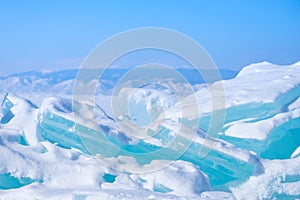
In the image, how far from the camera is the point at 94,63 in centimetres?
634

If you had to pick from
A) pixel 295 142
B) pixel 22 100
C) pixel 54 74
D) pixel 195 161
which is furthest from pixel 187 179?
pixel 54 74

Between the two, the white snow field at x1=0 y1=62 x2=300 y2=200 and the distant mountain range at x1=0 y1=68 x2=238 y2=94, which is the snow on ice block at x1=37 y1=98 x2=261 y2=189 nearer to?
the white snow field at x1=0 y1=62 x2=300 y2=200

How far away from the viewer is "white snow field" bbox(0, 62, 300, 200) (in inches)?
212

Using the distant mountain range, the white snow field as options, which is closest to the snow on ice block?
the white snow field

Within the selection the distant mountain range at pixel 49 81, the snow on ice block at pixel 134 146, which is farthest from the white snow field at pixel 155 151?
the distant mountain range at pixel 49 81

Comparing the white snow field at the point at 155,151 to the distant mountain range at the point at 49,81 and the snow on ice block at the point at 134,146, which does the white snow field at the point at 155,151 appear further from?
the distant mountain range at the point at 49,81

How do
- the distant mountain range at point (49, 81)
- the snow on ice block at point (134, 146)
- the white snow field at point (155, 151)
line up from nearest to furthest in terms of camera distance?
the white snow field at point (155, 151) < the snow on ice block at point (134, 146) < the distant mountain range at point (49, 81)

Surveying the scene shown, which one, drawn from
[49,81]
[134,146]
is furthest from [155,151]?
[49,81]

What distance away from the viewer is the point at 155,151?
6.39m

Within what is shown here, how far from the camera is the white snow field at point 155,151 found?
5.39 metres

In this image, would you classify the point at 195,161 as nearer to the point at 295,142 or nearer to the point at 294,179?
the point at 294,179

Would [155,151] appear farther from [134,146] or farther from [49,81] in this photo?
[49,81]

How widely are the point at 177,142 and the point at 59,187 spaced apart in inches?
70.0

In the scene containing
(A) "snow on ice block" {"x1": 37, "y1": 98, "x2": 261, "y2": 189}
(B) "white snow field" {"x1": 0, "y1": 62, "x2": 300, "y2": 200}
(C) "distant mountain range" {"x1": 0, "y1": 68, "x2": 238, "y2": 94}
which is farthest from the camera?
(C) "distant mountain range" {"x1": 0, "y1": 68, "x2": 238, "y2": 94}
